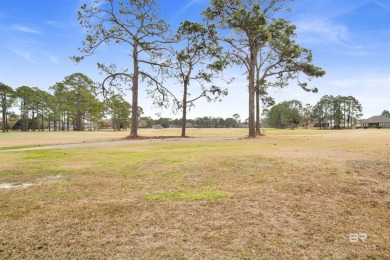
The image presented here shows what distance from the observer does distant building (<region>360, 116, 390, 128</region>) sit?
3949 inches

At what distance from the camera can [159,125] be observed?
518ft

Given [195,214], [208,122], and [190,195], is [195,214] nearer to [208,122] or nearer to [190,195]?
[190,195]

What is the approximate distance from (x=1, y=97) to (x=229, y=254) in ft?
260

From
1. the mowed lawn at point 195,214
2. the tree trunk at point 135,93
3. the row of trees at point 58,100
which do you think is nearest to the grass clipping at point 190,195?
the mowed lawn at point 195,214

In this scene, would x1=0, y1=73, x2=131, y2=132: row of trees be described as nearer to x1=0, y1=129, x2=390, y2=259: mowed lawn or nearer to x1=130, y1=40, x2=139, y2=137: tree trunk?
x1=130, y1=40, x2=139, y2=137: tree trunk

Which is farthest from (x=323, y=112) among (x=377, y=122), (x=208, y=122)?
(x=208, y=122)

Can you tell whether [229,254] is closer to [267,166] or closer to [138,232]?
[138,232]

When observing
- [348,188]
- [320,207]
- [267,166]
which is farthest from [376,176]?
[320,207]

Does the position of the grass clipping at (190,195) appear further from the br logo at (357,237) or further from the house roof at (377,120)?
the house roof at (377,120)

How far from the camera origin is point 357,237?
3506 mm

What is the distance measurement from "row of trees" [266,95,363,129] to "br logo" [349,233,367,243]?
108221 millimetres

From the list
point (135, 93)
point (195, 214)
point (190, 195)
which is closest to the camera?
point (195, 214)

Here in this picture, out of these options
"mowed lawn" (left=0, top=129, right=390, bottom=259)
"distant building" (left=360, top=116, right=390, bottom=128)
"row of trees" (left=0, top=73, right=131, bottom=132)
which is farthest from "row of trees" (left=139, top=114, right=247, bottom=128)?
"mowed lawn" (left=0, top=129, right=390, bottom=259)

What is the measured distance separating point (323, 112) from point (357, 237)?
118m
